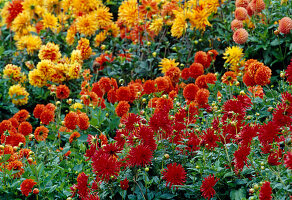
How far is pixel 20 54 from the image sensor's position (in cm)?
558

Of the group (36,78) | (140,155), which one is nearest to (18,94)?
(36,78)

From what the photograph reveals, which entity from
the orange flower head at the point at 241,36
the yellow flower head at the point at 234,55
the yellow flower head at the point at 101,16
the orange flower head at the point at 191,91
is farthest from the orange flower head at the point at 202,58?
the yellow flower head at the point at 101,16

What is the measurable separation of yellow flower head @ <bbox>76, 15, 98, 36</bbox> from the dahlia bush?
0.05 feet

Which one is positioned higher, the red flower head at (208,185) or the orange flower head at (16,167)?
the orange flower head at (16,167)

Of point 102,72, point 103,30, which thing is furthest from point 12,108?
point 103,30

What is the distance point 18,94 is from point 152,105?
1916 mm

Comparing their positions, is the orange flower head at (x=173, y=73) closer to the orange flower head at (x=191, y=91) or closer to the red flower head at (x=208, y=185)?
the orange flower head at (x=191, y=91)

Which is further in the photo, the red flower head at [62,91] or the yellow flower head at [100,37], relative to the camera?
the yellow flower head at [100,37]

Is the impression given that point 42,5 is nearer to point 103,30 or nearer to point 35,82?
point 103,30

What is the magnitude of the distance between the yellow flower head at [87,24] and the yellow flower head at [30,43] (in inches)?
21.0

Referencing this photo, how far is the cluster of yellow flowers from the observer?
4281 millimetres

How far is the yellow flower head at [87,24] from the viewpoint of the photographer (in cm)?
496

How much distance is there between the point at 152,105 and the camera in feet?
10.9

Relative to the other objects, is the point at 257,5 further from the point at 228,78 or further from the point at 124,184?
the point at 124,184
